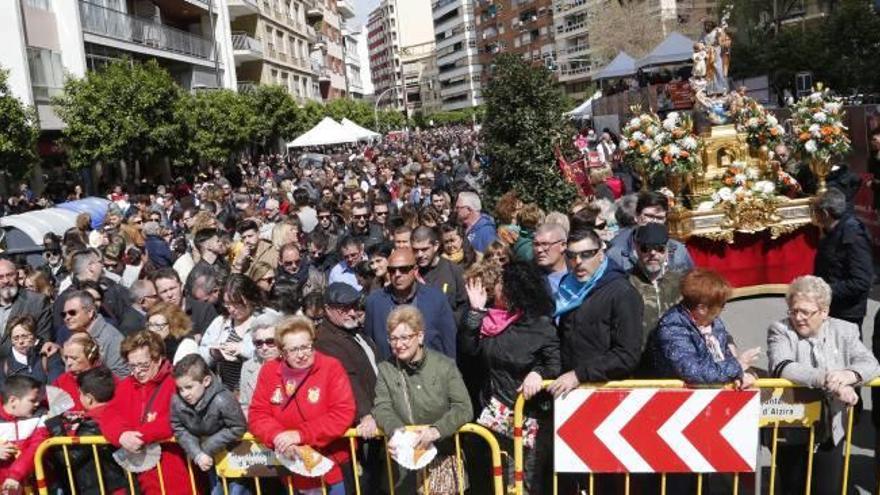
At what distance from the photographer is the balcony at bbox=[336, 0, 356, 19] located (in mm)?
75812

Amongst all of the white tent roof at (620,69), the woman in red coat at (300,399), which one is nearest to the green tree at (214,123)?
the white tent roof at (620,69)

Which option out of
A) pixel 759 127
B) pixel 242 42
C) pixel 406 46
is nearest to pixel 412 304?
pixel 759 127

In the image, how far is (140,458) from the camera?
439 centimetres

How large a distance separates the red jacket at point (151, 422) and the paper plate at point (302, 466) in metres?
0.71

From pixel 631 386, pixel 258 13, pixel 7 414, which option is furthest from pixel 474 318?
pixel 258 13

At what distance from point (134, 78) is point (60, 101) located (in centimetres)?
196

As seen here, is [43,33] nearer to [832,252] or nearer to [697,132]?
[697,132]

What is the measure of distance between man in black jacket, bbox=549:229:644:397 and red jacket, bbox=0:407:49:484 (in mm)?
2928

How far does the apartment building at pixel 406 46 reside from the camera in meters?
149

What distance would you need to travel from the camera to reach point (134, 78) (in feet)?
69.7

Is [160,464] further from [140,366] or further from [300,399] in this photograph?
[300,399]

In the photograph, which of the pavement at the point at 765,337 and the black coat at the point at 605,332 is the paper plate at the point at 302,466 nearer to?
the black coat at the point at 605,332

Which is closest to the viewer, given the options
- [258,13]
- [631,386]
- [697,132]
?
[631,386]

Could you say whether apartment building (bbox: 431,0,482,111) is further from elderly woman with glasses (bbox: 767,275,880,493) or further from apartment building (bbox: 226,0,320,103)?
elderly woman with glasses (bbox: 767,275,880,493)
